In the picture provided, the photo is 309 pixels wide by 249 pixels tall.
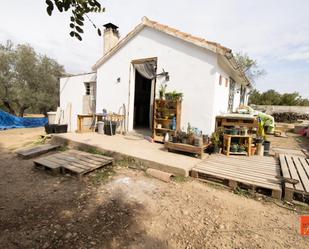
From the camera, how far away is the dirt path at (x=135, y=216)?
216 cm

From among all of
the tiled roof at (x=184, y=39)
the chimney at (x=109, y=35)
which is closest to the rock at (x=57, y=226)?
the tiled roof at (x=184, y=39)

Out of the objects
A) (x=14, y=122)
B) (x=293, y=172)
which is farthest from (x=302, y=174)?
(x=14, y=122)

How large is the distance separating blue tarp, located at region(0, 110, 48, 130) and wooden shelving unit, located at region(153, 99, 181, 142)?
39.6 ft

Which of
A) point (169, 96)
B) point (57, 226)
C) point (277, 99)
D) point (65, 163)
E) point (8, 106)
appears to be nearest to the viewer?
point (57, 226)

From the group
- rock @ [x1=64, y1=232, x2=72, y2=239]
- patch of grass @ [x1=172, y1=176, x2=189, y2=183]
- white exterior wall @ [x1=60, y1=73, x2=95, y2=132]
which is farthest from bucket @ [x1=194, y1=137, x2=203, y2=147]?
white exterior wall @ [x1=60, y1=73, x2=95, y2=132]

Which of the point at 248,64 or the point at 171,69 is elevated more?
the point at 248,64

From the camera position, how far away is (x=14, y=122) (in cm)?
1327

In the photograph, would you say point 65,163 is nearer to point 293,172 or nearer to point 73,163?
point 73,163

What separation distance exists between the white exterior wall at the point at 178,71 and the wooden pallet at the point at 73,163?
9.99 feet

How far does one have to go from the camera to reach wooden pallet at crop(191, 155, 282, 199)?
331 centimetres

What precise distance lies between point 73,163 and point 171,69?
14.4 ft

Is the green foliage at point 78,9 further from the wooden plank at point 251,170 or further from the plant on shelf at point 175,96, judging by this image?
the plant on shelf at point 175,96

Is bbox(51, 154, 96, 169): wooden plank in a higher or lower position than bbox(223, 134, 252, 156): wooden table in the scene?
lower

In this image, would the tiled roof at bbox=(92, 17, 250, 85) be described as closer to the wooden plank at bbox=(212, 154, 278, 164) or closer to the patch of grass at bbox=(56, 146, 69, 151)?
the wooden plank at bbox=(212, 154, 278, 164)
